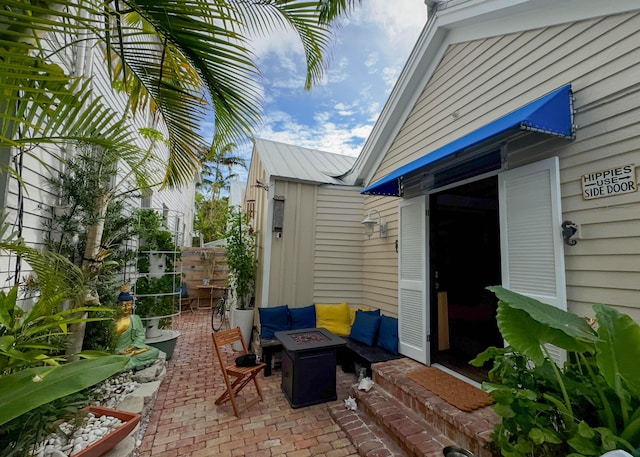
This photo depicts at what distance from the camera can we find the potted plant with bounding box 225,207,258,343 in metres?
5.78

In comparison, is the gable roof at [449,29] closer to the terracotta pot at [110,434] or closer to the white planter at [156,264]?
the white planter at [156,264]

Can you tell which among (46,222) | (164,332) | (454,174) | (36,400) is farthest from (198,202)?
(36,400)

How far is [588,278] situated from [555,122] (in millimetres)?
1291

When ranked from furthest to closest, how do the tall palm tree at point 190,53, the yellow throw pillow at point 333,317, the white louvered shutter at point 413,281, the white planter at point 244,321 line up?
the white planter at point 244,321 → the yellow throw pillow at point 333,317 → the white louvered shutter at point 413,281 → the tall palm tree at point 190,53

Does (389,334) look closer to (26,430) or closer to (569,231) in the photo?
(569,231)

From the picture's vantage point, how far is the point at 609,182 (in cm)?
219

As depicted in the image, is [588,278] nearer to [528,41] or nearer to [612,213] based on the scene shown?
[612,213]

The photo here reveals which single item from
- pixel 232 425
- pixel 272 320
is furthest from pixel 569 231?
pixel 272 320

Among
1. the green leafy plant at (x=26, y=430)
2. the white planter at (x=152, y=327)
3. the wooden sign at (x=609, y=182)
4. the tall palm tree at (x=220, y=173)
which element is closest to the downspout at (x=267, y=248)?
the white planter at (x=152, y=327)

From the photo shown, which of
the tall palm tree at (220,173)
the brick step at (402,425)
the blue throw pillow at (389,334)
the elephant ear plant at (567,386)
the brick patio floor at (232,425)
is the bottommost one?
the brick patio floor at (232,425)

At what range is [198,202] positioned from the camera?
20453 millimetres

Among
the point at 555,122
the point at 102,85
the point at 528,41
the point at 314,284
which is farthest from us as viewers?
the point at 314,284

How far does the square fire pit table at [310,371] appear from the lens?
3.62 m

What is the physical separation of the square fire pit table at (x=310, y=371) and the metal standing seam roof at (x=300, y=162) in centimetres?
316
